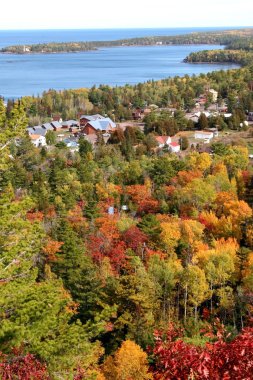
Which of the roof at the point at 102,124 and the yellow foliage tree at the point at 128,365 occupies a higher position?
the yellow foliage tree at the point at 128,365

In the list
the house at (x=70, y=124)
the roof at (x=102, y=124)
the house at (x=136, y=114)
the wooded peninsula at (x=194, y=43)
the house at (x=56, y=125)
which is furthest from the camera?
the wooded peninsula at (x=194, y=43)

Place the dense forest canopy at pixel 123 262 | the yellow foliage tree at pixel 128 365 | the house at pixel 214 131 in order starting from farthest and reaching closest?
the house at pixel 214 131
the yellow foliage tree at pixel 128 365
the dense forest canopy at pixel 123 262

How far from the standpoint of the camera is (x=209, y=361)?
4145mm

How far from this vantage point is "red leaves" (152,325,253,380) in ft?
Result: 13.1

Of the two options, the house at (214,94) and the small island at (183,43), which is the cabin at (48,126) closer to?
the house at (214,94)

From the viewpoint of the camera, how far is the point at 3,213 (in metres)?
6.70

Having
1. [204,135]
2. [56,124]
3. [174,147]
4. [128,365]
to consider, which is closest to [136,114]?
[56,124]

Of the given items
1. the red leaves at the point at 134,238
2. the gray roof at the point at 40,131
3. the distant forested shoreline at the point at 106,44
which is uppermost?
the distant forested shoreline at the point at 106,44

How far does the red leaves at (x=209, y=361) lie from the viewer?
4.00 meters

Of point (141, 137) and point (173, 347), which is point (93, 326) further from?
point (141, 137)

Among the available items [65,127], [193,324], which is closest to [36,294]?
[193,324]

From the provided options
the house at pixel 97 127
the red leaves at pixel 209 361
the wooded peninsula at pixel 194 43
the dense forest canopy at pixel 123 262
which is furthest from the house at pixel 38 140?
the wooded peninsula at pixel 194 43

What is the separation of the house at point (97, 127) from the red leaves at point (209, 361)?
1605 inches

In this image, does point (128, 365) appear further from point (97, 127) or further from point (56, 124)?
point (56, 124)
